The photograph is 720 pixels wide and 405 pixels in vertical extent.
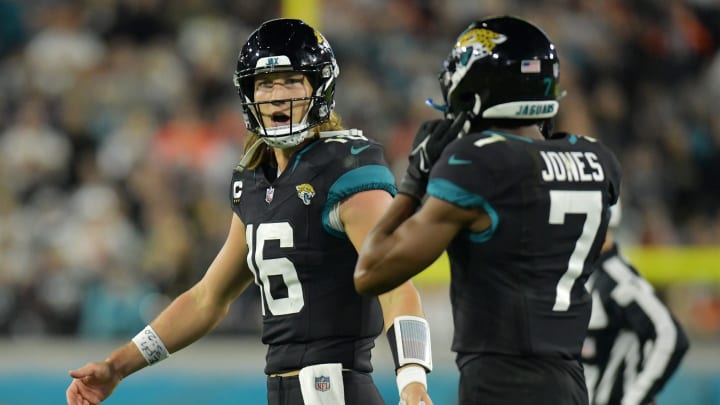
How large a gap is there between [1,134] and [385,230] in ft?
20.6

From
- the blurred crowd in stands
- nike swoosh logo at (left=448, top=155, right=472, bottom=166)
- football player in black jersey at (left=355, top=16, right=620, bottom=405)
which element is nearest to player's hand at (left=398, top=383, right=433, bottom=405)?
football player in black jersey at (left=355, top=16, right=620, bottom=405)

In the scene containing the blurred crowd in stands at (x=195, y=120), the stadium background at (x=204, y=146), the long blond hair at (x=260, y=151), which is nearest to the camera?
the long blond hair at (x=260, y=151)

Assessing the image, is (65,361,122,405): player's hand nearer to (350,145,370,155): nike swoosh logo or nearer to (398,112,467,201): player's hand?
(350,145,370,155): nike swoosh logo

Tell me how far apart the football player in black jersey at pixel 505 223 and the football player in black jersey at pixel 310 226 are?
330 mm

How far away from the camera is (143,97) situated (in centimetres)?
846

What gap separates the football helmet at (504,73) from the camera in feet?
8.80

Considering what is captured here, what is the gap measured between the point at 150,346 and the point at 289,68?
0.92 meters

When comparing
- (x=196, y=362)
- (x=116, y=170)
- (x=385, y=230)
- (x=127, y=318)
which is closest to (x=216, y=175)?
(x=116, y=170)

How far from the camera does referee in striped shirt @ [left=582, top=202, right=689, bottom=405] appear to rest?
3.96 metres

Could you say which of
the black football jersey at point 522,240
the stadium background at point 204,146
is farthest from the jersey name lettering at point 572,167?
the stadium background at point 204,146

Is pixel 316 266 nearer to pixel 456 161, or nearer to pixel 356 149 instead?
pixel 356 149

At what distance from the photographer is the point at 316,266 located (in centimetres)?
310

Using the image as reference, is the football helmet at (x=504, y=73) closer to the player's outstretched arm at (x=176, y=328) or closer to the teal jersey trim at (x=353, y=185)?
the teal jersey trim at (x=353, y=185)

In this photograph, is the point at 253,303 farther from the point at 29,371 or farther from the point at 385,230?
the point at 385,230
